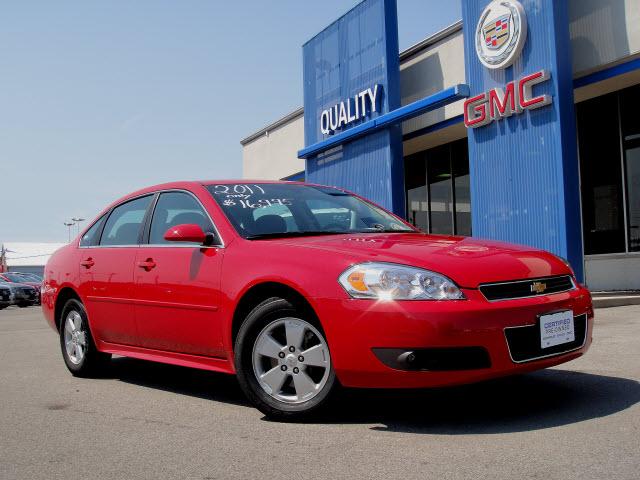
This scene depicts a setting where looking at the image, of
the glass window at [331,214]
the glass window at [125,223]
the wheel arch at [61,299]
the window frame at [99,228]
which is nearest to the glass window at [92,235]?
the window frame at [99,228]

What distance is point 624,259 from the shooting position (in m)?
13.5

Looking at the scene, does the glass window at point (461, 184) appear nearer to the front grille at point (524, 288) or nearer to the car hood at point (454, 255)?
the car hood at point (454, 255)

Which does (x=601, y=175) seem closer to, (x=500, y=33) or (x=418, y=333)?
(x=500, y=33)

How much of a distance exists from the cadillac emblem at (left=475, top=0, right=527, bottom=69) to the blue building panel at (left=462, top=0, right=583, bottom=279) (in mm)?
144

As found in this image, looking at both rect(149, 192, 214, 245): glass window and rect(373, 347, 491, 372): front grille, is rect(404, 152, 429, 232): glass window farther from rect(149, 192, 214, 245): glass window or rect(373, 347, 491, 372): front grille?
rect(373, 347, 491, 372): front grille

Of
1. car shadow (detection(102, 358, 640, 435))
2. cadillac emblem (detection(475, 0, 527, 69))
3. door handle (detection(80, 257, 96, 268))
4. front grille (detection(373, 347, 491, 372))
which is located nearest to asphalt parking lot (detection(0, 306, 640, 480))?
car shadow (detection(102, 358, 640, 435))

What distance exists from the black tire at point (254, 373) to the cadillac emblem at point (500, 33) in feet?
34.5

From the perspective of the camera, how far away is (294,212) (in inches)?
193

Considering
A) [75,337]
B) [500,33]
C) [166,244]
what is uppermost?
[500,33]

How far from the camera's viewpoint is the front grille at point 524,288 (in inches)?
143

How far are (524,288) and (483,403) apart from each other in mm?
826

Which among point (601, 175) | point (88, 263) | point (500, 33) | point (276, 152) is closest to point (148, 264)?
point (88, 263)

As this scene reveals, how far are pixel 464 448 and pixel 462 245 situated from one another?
133cm

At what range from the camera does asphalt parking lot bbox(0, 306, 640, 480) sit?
3.01 meters
